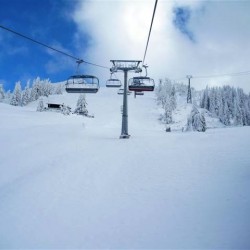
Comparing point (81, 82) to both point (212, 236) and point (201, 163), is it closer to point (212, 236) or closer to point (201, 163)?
point (201, 163)

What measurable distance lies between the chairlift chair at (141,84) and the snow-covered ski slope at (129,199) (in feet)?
13.3

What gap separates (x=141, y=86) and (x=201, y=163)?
6624mm

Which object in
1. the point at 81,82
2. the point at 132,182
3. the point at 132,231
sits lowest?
the point at 132,231

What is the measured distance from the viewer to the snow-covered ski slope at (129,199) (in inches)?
248

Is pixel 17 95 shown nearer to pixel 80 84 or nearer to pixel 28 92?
pixel 28 92

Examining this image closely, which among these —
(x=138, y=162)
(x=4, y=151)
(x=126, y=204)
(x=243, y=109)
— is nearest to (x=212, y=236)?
(x=126, y=204)

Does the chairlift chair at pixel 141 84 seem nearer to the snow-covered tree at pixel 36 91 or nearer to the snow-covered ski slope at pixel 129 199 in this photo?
the snow-covered ski slope at pixel 129 199

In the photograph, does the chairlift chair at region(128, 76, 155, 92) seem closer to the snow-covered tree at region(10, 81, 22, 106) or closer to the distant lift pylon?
the distant lift pylon

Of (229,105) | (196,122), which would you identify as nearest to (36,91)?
(229,105)

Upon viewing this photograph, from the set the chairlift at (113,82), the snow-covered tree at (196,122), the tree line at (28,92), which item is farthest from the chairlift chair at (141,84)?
the tree line at (28,92)

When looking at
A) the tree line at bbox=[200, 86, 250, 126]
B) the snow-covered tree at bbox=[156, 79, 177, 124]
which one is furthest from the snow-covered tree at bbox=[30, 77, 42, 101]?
the tree line at bbox=[200, 86, 250, 126]

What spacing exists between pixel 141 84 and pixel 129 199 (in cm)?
917

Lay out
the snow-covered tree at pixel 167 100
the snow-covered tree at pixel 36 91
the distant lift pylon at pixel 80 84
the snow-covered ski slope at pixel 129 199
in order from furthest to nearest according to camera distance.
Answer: the snow-covered tree at pixel 36 91 < the snow-covered tree at pixel 167 100 < the distant lift pylon at pixel 80 84 < the snow-covered ski slope at pixel 129 199

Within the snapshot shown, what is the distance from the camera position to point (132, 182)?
968cm
